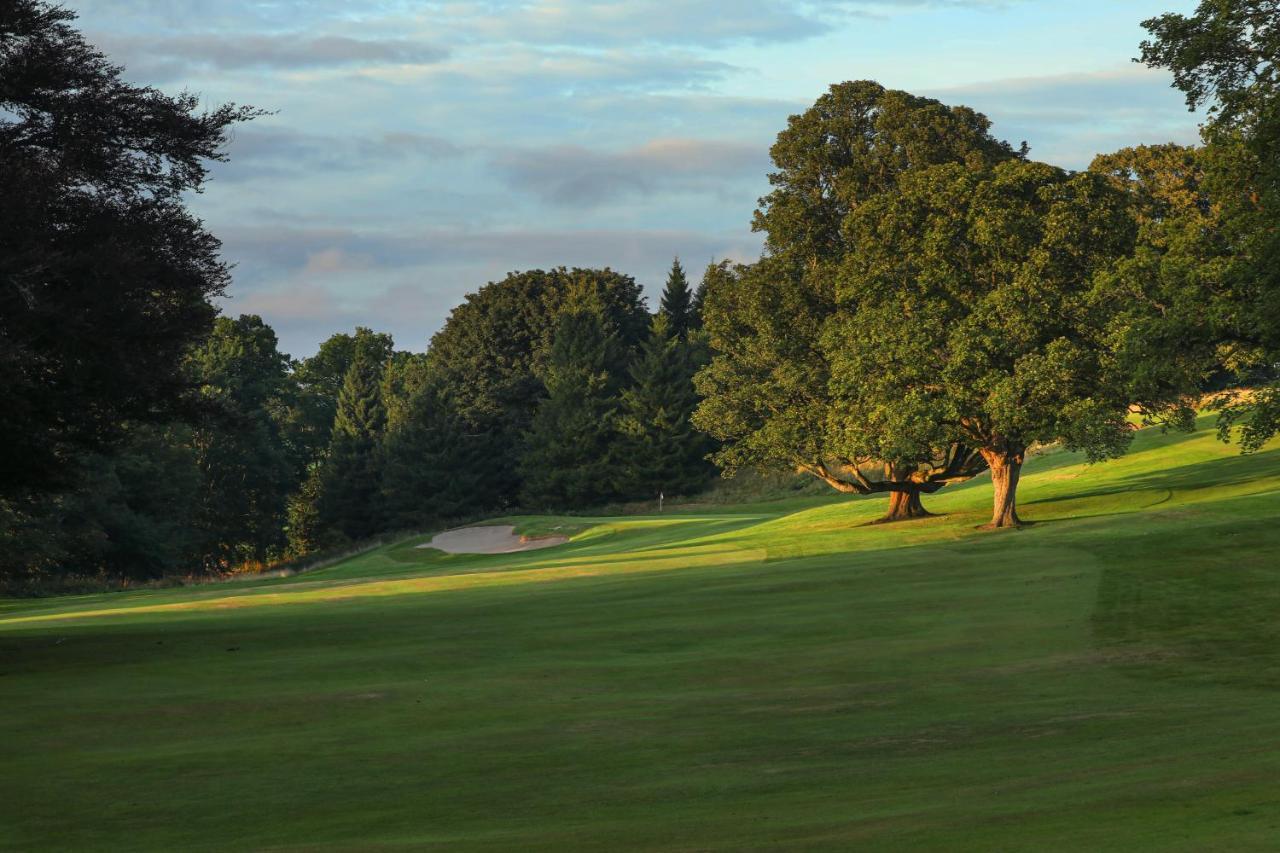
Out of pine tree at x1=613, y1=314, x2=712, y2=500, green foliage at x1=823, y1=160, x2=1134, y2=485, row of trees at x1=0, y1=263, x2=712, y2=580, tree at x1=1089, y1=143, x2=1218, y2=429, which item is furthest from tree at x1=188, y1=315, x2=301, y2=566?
tree at x1=1089, y1=143, x2=1218, y2=429

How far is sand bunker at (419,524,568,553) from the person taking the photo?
70.4 meters

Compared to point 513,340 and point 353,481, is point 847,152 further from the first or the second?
point 513,340

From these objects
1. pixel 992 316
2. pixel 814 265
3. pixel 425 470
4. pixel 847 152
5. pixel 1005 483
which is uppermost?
pixel 847 152

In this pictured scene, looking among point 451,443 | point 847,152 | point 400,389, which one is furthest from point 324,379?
point 847,152

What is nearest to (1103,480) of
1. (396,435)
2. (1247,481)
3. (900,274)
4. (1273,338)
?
(1247,481)

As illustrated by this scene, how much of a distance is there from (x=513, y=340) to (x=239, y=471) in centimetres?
2665

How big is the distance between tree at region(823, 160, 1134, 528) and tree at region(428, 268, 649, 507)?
67.1 m

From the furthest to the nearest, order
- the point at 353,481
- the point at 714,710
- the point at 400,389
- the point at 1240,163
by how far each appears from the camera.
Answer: the point at 400,389 < the point at 353,481 < the point at 1240,163 < the point at 714,710

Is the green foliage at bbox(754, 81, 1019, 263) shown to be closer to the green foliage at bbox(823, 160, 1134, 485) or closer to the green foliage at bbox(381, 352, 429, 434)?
the green foliage at bbox(823, 160, 1134, 485)

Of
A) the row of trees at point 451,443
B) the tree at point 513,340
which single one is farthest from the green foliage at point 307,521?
the tree at point 513,340

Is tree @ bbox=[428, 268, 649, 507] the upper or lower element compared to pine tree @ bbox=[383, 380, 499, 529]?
upper

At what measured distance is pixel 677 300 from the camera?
124m

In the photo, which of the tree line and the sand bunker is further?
the sand bunker

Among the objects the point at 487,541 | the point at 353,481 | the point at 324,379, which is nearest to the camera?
the point at 487,541
